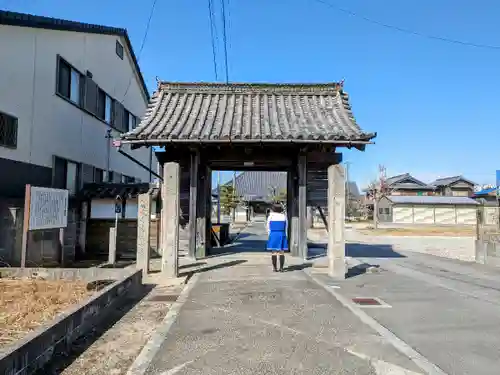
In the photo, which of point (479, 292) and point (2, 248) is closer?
point (479, 292)

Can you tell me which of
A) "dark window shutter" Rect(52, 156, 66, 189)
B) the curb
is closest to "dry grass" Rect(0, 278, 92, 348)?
the curb

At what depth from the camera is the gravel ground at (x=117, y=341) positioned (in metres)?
4.27

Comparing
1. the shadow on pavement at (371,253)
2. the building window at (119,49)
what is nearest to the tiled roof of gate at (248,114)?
the shadow on pavement at (371,253)

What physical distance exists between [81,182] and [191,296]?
10.0 m

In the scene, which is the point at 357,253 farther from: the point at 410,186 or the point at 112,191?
the point at 410,186

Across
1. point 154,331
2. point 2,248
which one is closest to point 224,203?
point 2,248

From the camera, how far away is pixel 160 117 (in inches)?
471

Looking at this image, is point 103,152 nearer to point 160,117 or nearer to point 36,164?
point 36,164

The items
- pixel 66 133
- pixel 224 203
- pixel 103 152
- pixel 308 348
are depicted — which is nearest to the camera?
pixel 308 348

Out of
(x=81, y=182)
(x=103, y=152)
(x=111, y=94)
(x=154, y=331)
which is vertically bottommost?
(x=154, y=331)

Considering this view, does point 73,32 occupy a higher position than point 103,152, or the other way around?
point 73,32

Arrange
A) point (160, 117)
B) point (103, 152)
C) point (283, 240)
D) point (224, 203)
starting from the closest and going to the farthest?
point (283, 240)
point (160, 117)
point (103, 152)
point (224, 203)

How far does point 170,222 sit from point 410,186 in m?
60.4

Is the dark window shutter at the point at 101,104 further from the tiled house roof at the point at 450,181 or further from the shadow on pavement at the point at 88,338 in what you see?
the tiled house roof at the point at 450,181
